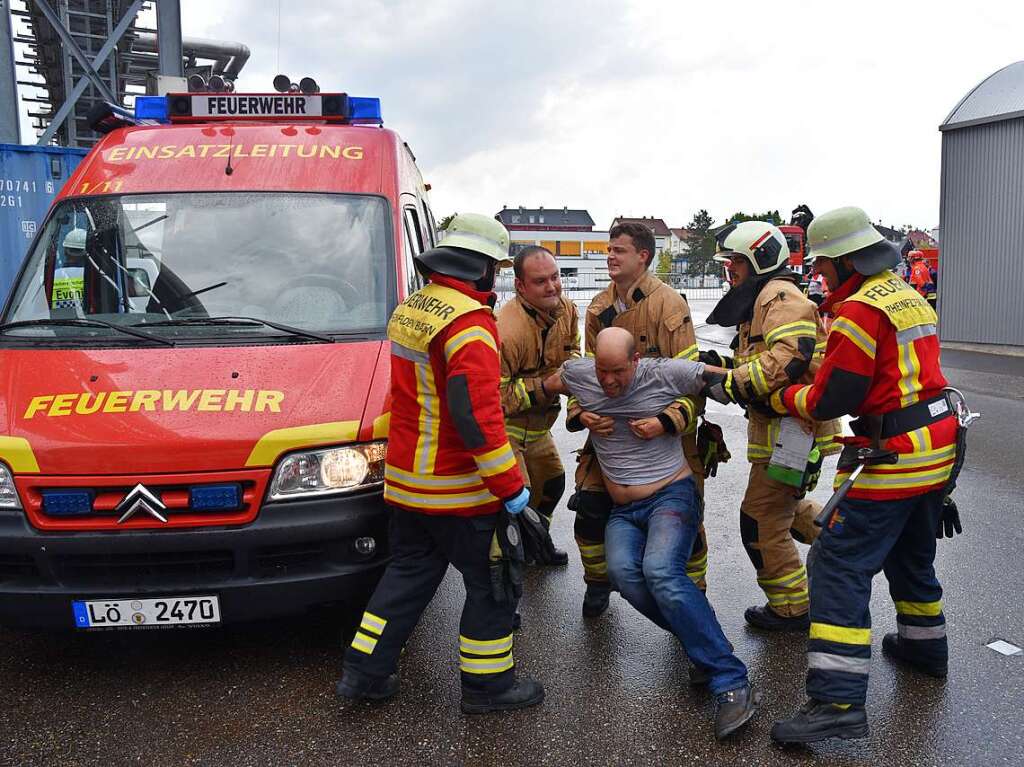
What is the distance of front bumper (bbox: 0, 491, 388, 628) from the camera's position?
3.23 meters

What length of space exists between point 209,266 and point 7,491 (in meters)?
1.48

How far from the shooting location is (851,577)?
10.5 ft

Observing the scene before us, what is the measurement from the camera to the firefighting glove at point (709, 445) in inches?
158

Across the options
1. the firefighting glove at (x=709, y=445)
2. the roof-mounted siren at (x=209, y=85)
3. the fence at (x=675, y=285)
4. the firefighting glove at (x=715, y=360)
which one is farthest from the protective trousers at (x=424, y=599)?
the fence at (x=675, y=285)

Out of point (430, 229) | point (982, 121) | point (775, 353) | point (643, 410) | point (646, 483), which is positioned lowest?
point (646, 483)

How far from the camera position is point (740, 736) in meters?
3.15

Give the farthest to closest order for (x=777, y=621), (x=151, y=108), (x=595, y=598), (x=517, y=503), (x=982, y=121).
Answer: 1. (x=982, y=121)
2. (x=151, y=108)
3. (x=595, y=598)
4. (x=777, y=621)
5. (x=517, y=503)

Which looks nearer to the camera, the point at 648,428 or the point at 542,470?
the point at 648,428

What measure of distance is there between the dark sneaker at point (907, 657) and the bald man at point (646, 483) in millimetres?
754

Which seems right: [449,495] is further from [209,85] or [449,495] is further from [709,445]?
[209,85]

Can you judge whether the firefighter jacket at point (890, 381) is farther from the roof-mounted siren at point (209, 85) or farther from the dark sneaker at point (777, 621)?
the roof-mounted siren at point (209, 85)

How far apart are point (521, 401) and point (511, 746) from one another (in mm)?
1705

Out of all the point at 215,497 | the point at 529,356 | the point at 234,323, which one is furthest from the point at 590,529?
the point at 234,323

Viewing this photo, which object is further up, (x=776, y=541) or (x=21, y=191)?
(x=21, y=191)
